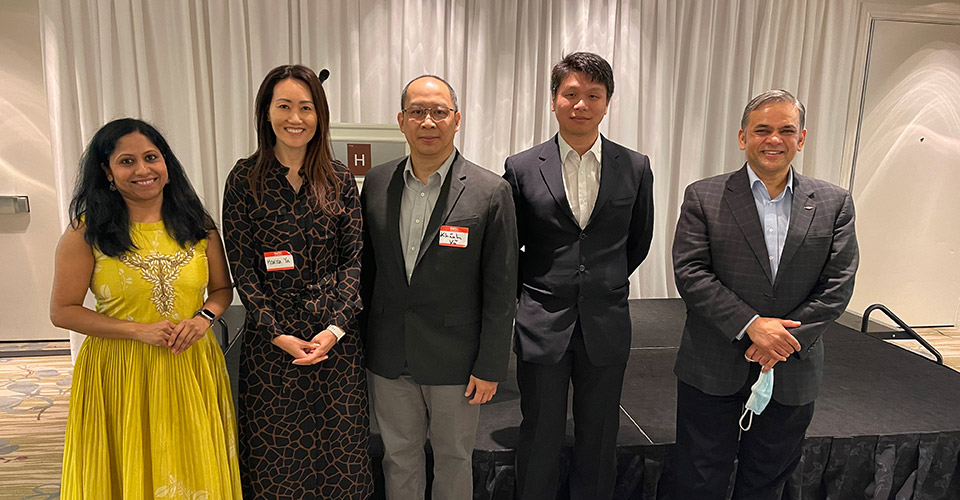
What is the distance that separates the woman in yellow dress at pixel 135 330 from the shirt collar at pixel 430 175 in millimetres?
656

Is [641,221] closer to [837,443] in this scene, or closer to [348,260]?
[348,260]

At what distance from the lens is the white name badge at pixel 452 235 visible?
170cm

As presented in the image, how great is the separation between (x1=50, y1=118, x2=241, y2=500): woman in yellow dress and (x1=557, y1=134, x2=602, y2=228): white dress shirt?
45.9 inches

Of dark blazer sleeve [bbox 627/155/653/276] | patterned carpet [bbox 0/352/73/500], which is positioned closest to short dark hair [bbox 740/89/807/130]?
dark blazer sleeve [bbox 627/155/653/276]

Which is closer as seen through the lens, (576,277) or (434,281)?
(434,281)

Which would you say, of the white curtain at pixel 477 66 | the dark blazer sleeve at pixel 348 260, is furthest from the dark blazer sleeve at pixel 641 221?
the white curtain at pixel 477 66

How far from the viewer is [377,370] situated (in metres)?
1.81

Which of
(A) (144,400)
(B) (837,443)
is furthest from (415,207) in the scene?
(B) (837,443)

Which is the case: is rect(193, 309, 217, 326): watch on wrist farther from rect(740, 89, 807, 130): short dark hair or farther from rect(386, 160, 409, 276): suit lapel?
rect(740, 89, 807, 130): short dark hair

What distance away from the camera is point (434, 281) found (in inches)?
67.9

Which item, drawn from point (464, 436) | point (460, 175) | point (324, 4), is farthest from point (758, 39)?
point (464, 436)

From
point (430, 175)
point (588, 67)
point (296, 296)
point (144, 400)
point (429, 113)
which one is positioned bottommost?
point (144, 400)

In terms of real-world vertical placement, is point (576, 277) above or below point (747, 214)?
below

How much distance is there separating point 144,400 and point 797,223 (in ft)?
6.70
